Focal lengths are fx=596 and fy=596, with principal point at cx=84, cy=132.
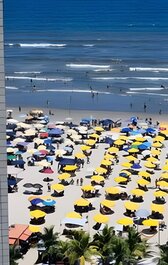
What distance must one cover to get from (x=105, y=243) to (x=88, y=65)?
6963cm

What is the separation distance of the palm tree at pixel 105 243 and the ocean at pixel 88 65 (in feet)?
137

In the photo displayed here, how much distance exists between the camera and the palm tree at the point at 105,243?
1084 inches

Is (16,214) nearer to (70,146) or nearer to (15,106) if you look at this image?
(70,146)

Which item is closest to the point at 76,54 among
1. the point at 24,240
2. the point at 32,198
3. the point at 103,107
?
the point at 103,107

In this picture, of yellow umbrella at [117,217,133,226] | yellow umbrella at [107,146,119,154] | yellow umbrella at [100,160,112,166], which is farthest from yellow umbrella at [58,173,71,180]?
yellow umbrella at [117,217,133,226]

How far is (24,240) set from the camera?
3069 centimetres

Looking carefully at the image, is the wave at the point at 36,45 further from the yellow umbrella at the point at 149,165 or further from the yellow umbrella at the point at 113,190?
the yellow umbrella at the point at 113,190

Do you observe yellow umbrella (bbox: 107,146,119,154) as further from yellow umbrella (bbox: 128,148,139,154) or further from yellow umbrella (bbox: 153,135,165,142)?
yellow umbrella (bbox: 153,135,165,142)

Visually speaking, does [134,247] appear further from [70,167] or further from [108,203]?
[70,167]

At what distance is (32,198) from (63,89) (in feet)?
139

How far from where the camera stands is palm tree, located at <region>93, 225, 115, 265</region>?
90.3ft

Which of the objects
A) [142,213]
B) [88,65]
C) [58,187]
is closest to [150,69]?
[88,65]

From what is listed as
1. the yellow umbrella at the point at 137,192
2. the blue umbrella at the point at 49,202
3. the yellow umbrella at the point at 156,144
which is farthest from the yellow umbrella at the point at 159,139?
the blue umbrella at the point at 49,202

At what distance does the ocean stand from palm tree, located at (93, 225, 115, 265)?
41.7 m
